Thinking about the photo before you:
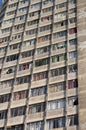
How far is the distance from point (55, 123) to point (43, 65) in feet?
43.5

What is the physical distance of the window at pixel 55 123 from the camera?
4909 cm

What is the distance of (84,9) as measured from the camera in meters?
65.9

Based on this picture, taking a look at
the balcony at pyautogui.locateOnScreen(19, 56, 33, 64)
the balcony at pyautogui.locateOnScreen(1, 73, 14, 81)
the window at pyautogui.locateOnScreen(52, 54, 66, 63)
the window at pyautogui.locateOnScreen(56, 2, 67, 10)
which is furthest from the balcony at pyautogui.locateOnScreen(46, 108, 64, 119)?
the window at pyautogui.locateOnScreen(56, 2, 67, 10)

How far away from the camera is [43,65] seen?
5909cm

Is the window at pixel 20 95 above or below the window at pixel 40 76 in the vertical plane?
below

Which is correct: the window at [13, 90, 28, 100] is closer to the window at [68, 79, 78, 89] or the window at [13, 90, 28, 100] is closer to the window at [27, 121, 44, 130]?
the window at [27, 121, 44, 130]

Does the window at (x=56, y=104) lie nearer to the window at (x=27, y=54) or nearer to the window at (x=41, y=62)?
the window at (x=41, y=62)

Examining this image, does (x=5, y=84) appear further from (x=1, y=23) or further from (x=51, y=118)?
(x=1, y=23)

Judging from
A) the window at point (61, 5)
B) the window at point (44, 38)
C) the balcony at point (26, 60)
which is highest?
the window at point (61, 5)

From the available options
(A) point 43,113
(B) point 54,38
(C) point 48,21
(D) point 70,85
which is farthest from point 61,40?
(A) point 43,113

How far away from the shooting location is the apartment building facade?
167 feet

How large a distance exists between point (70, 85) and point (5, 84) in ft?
43.3

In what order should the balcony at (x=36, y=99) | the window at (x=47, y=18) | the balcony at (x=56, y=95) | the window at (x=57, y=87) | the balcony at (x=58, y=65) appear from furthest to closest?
the window at (x=47, y=18), the balcony at (x=58, y=65), the window at (x=57, y=87), the balcony at (x=36, y=99), the balcony at (x=56, y=95)

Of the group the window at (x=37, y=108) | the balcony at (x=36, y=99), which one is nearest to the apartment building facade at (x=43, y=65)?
the window at (x=37, y=108)
